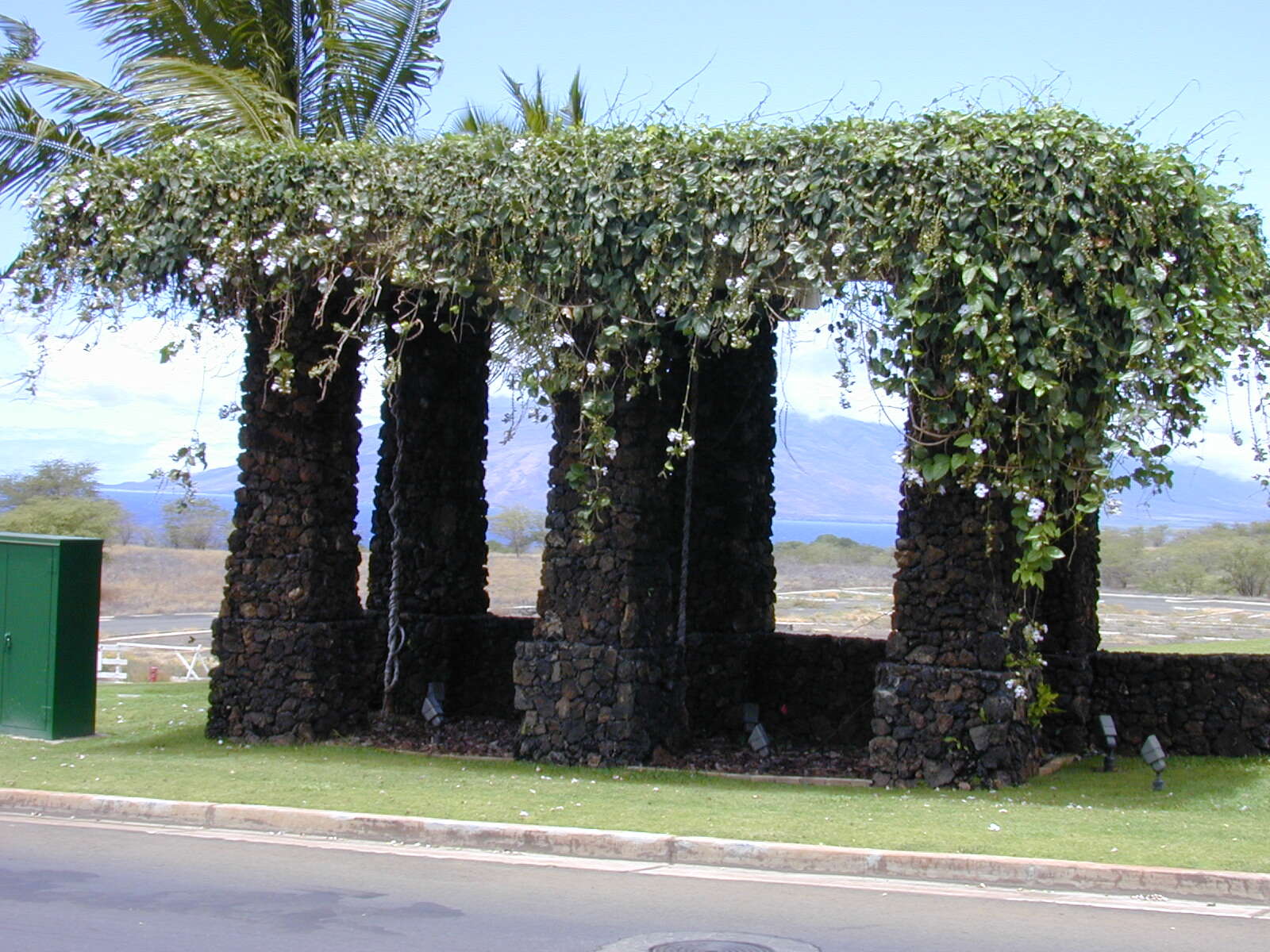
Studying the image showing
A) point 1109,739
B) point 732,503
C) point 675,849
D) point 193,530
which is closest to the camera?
point 675,849

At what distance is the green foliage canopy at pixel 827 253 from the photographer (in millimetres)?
10977

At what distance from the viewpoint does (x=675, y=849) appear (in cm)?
881

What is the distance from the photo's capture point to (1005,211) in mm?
11023

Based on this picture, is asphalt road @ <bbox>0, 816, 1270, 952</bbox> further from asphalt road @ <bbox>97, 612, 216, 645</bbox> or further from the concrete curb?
asphalt road @ <bbox>97, 612, 216, 645</bbox>

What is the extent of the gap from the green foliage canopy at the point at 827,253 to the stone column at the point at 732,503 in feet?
9.93

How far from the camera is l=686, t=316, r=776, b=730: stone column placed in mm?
15844

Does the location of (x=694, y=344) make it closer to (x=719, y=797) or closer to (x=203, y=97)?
(x=719, y=797)

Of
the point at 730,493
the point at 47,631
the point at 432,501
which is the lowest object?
the point at 47,631

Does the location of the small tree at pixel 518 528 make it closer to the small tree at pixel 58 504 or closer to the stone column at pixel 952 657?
the small tree at pixel 58 504

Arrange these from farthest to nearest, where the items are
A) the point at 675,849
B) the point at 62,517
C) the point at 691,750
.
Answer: the point at 62,517 < the point at 691,750 < the point at 675,849

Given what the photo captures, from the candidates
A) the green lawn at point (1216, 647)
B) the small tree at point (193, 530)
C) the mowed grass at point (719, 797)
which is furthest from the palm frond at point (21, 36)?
the small tree at point (193, 530)

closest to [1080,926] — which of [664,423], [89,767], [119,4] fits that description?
[664,423]

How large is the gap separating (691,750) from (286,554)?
4309 millimetres

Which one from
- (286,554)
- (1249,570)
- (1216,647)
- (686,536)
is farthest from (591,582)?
(1249,570)
